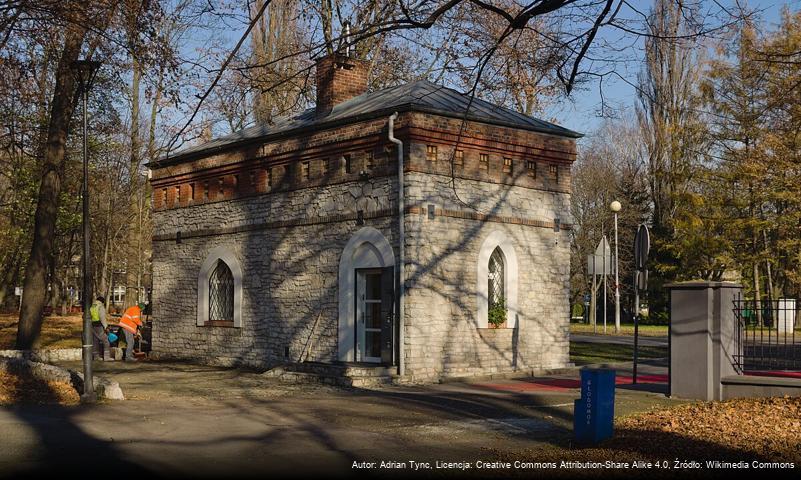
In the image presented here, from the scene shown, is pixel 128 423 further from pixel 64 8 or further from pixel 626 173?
pixel 626 173

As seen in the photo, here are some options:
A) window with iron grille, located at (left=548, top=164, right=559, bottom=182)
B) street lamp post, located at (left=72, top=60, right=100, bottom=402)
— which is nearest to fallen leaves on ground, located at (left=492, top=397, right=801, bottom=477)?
street lamp post, located at (left=72, top=60, right=100, bottom=402)

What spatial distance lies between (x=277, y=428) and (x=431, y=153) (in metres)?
8.70

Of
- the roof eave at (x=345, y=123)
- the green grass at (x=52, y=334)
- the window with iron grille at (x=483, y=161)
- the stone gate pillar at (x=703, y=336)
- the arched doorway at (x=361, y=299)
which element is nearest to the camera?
the stone gate pillar at (x=703, y=336)

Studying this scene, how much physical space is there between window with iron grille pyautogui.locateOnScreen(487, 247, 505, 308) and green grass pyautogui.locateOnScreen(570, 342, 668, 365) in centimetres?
410

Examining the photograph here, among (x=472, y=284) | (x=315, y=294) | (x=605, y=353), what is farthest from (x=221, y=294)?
(x=605, y=353)

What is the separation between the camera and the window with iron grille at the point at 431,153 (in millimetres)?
19141

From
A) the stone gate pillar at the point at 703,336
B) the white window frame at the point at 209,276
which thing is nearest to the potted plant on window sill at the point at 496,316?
the stone gate pillar at the point at 703,336

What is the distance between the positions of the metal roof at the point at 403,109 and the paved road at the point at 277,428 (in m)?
5.66

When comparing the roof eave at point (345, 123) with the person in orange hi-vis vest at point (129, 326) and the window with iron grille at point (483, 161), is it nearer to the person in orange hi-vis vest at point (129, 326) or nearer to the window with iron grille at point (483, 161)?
the window with iron grille at point (483, 161)

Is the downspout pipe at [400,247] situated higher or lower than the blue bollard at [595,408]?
higher

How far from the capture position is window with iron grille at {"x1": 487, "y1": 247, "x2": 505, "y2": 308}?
2050 cm

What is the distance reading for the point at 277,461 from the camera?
9398 mm

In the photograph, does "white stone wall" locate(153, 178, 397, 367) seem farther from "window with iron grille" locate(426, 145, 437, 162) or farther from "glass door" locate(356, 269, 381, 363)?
"window with iron grille" locate(426, 145, 437, 162)

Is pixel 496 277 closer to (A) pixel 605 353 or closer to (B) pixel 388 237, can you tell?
(B) pixel 388 237
